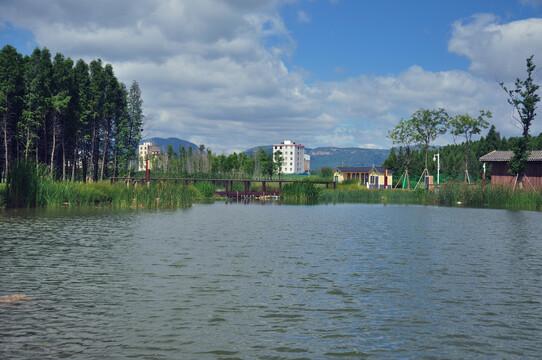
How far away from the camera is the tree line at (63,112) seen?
61.6m

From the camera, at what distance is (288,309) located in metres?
10.3

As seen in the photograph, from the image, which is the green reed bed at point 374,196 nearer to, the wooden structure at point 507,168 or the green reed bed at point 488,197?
the green reed bed at point 488,197

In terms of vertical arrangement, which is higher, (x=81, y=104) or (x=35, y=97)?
(x=81, y=104)

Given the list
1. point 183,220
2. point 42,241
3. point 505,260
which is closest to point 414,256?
point 505,260

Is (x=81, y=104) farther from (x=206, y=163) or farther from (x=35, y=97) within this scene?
(x=206, y=163)

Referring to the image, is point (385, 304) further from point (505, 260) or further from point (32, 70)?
point (32, 70)

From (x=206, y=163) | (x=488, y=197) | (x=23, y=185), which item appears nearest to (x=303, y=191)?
(x=488, y=197)

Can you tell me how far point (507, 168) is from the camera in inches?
2287

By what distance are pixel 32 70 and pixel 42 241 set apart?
50425mm

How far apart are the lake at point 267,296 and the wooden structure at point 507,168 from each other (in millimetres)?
36332

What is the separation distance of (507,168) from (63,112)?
56911 mm

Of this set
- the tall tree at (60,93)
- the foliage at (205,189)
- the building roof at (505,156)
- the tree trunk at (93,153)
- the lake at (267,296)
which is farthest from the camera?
the tree trunk at (93,153)

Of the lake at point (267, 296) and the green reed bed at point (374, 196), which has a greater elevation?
the green reed bed at point (374, 196)

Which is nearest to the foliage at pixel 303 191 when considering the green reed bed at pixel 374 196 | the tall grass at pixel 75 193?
the green reed bed at pixel 374 196
